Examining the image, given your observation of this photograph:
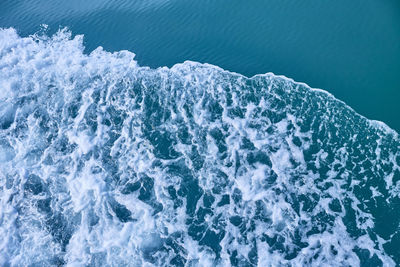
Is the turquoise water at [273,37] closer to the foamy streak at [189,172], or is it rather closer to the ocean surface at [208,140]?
the ocean surface at [208,140]

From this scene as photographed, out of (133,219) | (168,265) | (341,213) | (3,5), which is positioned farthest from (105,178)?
(3,5)

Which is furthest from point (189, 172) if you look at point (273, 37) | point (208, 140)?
point (273, 37)

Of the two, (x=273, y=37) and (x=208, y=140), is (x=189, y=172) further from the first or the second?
(x=273, y=37)

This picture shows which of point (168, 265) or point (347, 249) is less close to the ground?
point (347, 249)

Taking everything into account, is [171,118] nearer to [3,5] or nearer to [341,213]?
[341,213]

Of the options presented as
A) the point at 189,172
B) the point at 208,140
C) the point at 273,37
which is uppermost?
the point at 273,37

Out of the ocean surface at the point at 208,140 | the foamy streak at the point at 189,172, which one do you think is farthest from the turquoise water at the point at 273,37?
the foamy streak at the point at 189,172

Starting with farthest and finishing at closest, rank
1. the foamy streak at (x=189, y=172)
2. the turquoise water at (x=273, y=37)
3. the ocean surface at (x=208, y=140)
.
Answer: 1. the turquoise water at (x=273, y=37)
2. the ocean surface at (x=208, y=140)
3. the foamy streak at (x=189, y=172)
